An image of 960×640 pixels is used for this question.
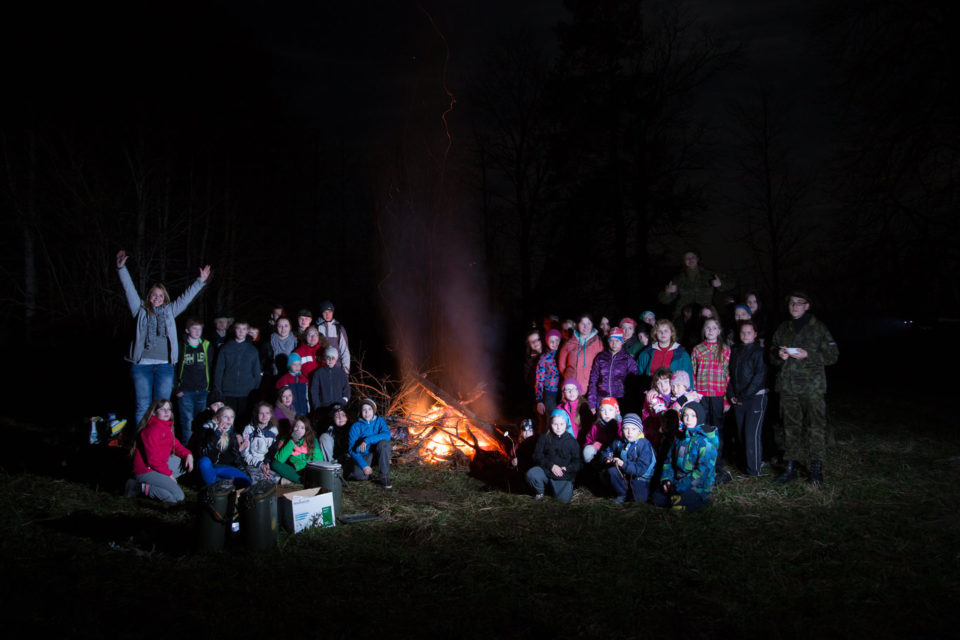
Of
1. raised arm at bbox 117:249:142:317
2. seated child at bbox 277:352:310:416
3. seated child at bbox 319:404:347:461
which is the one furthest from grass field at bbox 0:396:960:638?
raised arm at bbox 117:249:142:317

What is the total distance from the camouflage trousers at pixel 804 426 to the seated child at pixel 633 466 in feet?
6.10

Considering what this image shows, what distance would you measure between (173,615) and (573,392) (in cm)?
486

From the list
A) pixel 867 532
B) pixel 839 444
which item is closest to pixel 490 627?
pixel 867 532

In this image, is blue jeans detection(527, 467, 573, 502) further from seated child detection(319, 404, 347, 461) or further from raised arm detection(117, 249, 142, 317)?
raised arm detection(117, 249, 142, 317)

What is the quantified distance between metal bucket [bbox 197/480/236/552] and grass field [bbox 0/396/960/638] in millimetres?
152

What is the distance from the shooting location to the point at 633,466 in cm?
647

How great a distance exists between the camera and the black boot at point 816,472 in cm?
686

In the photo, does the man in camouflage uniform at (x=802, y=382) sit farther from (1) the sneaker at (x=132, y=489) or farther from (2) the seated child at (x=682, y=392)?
(1) the sneaker at (x=132, y=489)

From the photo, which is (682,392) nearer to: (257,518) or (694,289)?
(694,289)

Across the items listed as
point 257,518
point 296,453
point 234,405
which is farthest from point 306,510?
point 234,405

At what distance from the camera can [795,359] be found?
7094 mm

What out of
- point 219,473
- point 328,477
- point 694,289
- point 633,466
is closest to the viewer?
point 328,477

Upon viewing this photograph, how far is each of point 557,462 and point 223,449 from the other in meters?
3.79

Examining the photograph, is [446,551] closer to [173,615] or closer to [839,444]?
[173,615]
